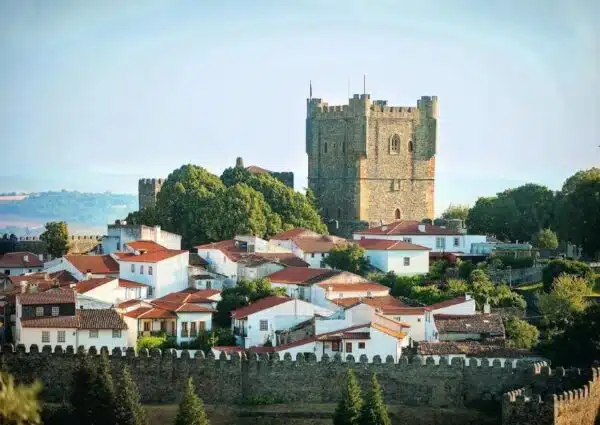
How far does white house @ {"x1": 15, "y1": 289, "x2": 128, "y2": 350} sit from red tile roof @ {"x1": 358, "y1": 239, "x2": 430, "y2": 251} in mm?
17208

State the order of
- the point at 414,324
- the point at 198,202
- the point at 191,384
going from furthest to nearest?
the point at 198,202 < the point at 414,324 < the point at 191,384

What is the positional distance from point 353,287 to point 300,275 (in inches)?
112

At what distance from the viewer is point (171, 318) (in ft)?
178

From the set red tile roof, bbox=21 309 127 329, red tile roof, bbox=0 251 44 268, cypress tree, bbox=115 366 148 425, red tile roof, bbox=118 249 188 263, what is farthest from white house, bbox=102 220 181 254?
cypress tree, bbox=115 366 148 425

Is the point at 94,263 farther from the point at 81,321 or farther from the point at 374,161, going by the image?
the point at 374,161

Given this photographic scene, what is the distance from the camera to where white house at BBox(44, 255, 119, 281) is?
203ft

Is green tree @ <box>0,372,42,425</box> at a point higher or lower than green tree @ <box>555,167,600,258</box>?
lower

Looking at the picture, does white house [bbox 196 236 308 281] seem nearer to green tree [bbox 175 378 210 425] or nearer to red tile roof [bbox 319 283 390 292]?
red tile roof [bbox 319 283 390 292]

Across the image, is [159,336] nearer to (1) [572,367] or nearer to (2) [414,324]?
(2) [414,324]

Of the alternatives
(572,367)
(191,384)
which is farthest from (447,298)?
(191,384)

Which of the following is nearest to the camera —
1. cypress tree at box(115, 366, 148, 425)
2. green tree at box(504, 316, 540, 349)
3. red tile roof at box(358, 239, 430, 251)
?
cypress tree at box(115, 366, 148, 425)

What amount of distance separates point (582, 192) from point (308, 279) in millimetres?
13176

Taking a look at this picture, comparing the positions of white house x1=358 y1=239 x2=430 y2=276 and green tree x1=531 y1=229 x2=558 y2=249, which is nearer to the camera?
white house x1=358 y1=239 x2=430 y2=276

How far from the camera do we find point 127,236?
68.9m
